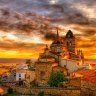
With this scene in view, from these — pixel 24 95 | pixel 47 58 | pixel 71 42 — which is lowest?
pixel 24 95

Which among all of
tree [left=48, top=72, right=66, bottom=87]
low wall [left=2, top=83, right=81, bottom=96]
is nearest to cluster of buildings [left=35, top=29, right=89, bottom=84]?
tree [left=48, top=72, right=66, bottom=87]

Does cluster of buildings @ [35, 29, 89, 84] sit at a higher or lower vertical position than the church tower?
lower

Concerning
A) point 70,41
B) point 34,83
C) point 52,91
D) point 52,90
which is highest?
point 70,41

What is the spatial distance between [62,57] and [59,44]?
4866mm

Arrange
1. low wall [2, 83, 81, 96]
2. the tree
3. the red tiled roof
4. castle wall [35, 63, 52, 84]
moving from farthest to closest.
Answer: castle wall [35, 63, 52, 84]
the tree
the red tiled roof
low wall [2, 83, 81, 96]

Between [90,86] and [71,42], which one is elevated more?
[71,42]

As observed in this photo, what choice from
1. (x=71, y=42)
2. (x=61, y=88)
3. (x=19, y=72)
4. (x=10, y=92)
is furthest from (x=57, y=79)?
(x=71, y=42)

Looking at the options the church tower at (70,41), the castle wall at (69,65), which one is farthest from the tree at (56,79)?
the church tower at (70,41)

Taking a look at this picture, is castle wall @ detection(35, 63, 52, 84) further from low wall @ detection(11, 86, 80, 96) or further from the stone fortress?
low wall @ detection(11, 86, 80, 96)

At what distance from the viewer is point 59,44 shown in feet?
241

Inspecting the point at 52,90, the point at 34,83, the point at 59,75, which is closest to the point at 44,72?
Result: the point at 34,83

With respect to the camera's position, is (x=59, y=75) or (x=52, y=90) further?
(x=59, y=75)

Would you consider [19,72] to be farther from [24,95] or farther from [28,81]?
[24,95]

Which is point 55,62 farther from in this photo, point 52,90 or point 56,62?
point 52,90
